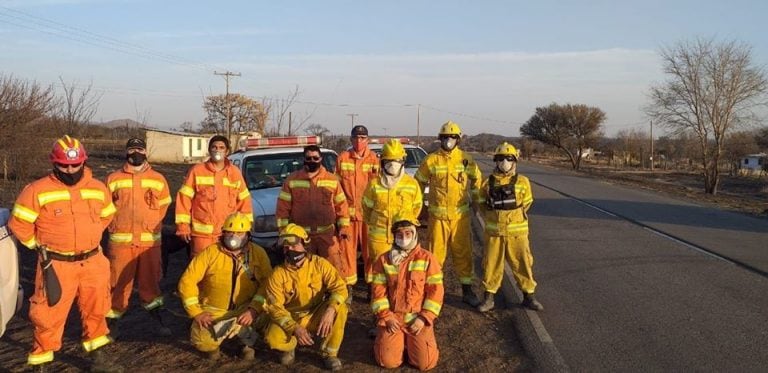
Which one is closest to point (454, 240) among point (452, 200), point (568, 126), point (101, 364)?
point (452, 200)

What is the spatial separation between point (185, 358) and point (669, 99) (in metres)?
30.6

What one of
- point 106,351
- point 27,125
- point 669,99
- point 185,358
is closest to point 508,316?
point 185,358

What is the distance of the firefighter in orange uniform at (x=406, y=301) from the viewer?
4.84m

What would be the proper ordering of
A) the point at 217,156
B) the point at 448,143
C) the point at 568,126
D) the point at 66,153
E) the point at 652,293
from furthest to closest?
the point at 568,126 → the point at 652,293 → the point at 448,143 → the point at 217,156 → the point at 66,153

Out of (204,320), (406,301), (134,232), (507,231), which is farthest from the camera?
(507,231)

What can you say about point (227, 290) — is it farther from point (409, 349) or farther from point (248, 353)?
point (409, 349)

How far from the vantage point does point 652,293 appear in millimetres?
7105

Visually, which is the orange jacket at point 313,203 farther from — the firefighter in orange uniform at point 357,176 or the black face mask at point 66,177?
the black face mask at point 66,177

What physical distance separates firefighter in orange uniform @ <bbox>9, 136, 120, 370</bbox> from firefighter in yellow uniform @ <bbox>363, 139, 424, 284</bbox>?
2.54m

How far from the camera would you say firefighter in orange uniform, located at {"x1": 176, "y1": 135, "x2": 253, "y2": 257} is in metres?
5.81

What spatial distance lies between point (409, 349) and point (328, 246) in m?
1.90

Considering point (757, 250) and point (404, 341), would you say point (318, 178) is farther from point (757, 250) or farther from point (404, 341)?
point (757, 250)

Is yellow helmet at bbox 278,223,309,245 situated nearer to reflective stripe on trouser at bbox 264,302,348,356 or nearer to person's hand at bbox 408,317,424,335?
reflective stripe on trouser at bbox 264,302,348,356

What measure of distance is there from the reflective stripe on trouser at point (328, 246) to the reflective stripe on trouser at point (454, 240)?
40.8 inches
